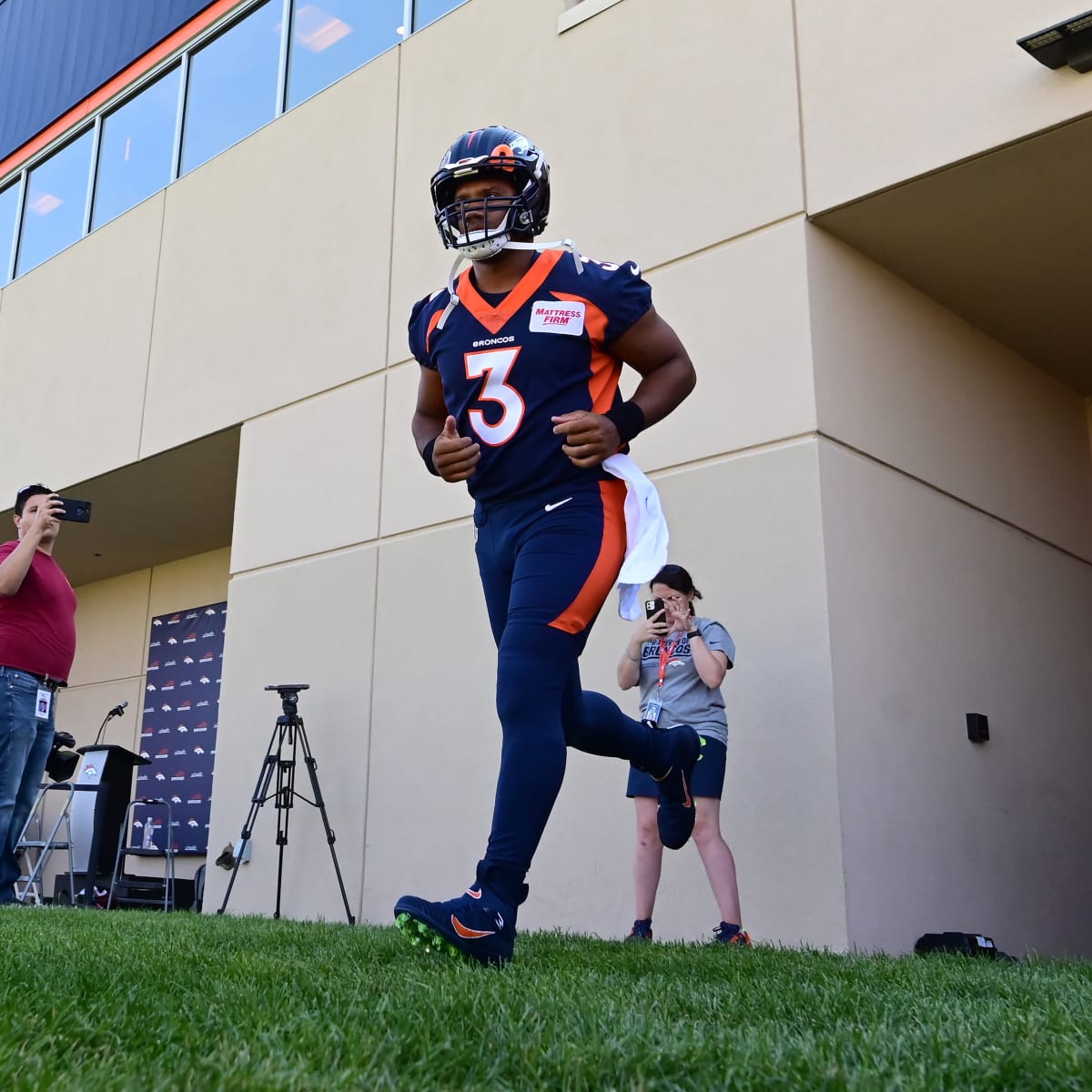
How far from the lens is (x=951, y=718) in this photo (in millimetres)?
5457

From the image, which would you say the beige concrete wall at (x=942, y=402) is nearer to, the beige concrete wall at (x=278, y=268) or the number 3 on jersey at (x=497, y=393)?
the number 3 on jersey at (x=497, y=393)

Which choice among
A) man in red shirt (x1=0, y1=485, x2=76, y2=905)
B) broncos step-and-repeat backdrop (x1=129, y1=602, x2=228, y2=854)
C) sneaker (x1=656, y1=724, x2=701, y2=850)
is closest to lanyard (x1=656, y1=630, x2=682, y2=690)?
sneaker (x1=656, y1=724, x2=701, y2=850)

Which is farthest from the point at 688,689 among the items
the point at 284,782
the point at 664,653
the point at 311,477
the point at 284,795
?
the point at 311,477

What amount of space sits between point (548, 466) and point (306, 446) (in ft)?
16.1

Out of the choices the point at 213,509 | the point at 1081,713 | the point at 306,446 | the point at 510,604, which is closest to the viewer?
the point at 510,604

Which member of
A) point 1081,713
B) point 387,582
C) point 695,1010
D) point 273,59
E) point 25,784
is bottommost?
point 695,1010

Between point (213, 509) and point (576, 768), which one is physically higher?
point (213, 509)

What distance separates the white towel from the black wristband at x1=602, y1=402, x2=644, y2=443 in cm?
6

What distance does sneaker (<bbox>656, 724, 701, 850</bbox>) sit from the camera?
3.56 m

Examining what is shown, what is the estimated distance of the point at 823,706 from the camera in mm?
4773

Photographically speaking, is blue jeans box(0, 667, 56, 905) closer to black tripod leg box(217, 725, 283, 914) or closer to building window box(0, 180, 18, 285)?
black tripod leg box(217, 725, 283, 914)

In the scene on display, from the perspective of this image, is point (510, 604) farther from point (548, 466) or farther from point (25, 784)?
point (25, 784)

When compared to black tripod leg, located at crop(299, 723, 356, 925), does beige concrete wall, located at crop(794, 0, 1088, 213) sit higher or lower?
higher

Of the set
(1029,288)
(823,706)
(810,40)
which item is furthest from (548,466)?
(1029,288)
